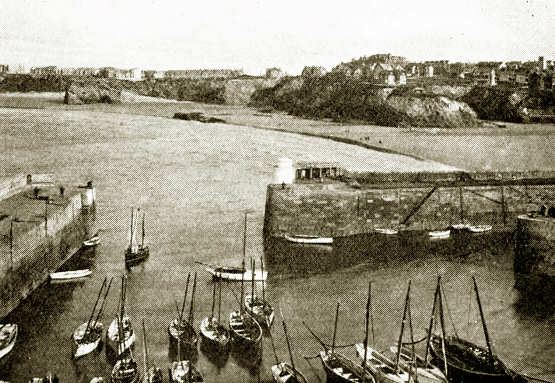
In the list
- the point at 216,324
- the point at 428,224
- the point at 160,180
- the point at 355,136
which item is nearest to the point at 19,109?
the point at 355,136

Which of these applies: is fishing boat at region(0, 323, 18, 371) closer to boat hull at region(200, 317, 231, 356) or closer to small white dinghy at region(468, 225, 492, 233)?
boat hull at region(200, 317, 231, 356)

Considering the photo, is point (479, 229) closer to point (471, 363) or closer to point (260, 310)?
point (260, 310)

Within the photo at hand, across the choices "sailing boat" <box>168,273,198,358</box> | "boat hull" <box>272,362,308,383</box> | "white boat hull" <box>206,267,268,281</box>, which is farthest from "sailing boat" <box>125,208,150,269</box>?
"boat hull" <box>272,362,308,383</box>

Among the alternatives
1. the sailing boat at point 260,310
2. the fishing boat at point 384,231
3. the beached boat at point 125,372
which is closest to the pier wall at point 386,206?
the fishing boat at point 384,231

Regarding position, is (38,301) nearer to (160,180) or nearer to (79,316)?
(79,316)

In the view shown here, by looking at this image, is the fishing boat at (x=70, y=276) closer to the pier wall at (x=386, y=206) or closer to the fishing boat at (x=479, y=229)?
the pier wall at (x=386, y=206)
